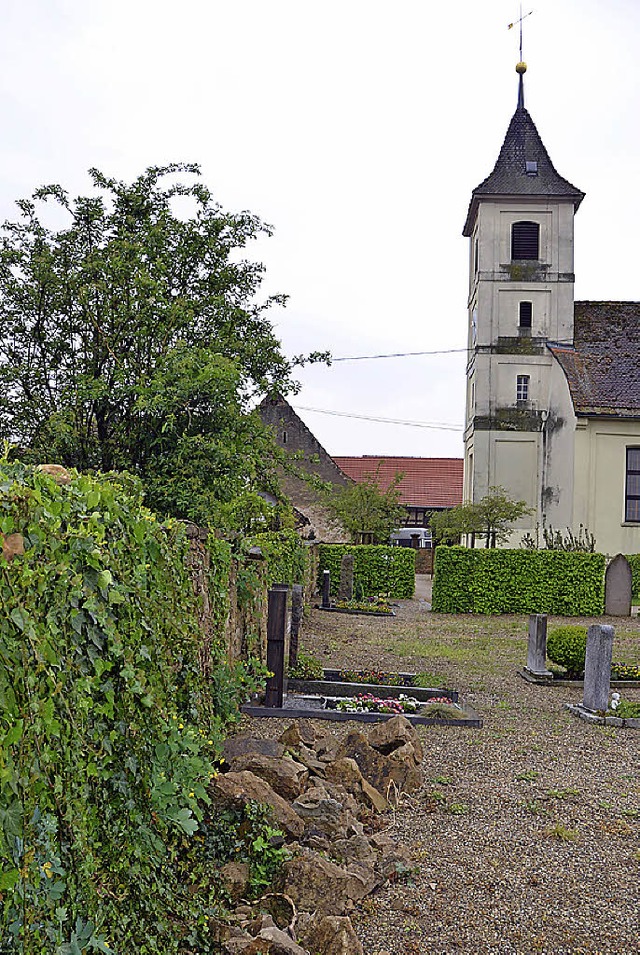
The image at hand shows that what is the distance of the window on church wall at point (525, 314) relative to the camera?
3459 centimetres

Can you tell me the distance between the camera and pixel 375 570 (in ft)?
82.1

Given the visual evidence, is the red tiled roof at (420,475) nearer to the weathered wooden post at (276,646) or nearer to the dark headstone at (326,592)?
the dark headstone at (326,592)

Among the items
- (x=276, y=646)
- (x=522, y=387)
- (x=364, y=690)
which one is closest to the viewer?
(x=276, y=646)

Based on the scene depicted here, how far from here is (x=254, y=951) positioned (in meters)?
3.66

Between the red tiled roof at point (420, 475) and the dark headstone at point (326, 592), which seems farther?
the red tiled roof at point (420, 475)

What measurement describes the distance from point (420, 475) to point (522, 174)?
2119 cm

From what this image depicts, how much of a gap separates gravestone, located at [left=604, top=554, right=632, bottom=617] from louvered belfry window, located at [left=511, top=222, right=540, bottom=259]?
1726cm

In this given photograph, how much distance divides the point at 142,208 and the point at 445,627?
11246mm

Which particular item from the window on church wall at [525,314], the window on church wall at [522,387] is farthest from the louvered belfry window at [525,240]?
the window on church wall at [522,387]

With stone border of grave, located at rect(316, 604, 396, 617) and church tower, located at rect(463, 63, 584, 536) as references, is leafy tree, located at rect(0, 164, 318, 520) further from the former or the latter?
church tower, located at rect(463, 63, 584, 536)

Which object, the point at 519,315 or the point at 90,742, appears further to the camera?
the point at 519,315

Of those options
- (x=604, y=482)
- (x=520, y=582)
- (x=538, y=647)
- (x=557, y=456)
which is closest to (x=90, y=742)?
(x=538, y=647)

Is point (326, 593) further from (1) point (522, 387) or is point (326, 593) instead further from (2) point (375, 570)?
(1) point (522, 387)

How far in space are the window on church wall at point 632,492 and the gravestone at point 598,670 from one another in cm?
2078
